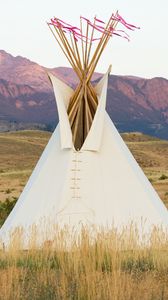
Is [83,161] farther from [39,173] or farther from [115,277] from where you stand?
[115,277]

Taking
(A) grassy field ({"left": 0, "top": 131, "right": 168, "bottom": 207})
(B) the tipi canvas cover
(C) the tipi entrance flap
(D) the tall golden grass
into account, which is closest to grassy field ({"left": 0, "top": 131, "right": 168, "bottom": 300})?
(D) the tall golden grass

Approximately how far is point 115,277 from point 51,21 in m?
6.83

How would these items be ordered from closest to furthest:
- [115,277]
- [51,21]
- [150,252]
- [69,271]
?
[115,277] < [69,271] < [150,252] < [51,21]

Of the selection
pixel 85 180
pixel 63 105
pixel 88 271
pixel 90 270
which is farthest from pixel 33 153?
pixel 88 271

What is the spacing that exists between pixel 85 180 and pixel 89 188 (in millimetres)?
159

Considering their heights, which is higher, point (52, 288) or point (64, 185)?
point (64, 185)

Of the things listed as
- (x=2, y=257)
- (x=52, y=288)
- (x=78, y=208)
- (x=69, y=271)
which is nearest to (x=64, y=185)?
(x=78, y=208)

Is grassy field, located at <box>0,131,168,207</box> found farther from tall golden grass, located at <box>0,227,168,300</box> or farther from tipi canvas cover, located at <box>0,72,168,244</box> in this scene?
tall golden grass, located at <box>0,227,168,300</box>

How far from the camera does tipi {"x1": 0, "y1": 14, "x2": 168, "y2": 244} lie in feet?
35.6

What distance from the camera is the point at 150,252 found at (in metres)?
8.75

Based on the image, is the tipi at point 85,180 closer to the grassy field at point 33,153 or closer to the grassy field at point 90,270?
the grassy field at point 90,270

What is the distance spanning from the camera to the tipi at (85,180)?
1084 centimetres

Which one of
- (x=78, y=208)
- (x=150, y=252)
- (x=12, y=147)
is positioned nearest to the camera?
(x=150, y=252)

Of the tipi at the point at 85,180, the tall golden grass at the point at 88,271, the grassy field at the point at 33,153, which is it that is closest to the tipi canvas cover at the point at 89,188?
the tipi at the point at 85,180
